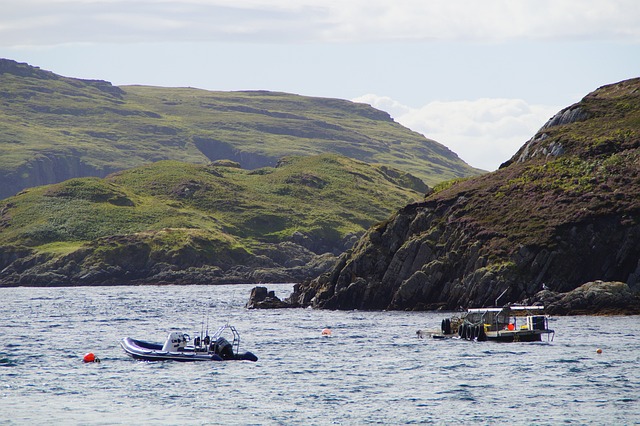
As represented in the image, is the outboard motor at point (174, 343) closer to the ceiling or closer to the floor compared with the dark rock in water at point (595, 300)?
closer to the floor

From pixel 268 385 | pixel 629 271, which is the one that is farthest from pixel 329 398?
pixel 629 271

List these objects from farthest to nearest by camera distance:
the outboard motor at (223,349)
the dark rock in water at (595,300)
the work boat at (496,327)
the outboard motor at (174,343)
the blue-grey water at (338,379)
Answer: the dark rock in water at (595,300)
the work boat at (496,327)
the outboard motor at (174,343)
the outboard motor at (223,349)
the blue-grey water at (338,379)

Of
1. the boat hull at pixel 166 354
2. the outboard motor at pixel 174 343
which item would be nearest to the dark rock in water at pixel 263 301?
the boat hull at pixel 166 354

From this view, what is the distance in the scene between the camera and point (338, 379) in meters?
62.8

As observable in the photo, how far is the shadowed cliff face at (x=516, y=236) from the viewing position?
354ft

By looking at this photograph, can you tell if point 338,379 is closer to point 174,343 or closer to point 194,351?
point 194,351

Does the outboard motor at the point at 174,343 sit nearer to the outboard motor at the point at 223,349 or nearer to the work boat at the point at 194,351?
the work boat at the point at 194,351

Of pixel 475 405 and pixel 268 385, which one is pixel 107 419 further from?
pixel 475 405

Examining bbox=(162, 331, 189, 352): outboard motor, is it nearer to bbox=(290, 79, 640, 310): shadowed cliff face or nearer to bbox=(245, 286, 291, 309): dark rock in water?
bbox=(290, 79, 640, 310): shadowed cliff face

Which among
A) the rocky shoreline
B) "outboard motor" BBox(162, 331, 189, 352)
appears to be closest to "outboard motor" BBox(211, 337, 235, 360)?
"outboard motor" BBox(162, 331, 189, 352)

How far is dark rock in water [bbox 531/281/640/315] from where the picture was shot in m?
99.4

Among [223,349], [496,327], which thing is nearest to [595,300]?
[496,327]

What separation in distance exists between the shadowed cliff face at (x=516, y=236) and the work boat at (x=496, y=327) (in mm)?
12899

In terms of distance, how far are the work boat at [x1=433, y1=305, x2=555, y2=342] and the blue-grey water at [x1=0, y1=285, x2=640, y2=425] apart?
1.31 meters
